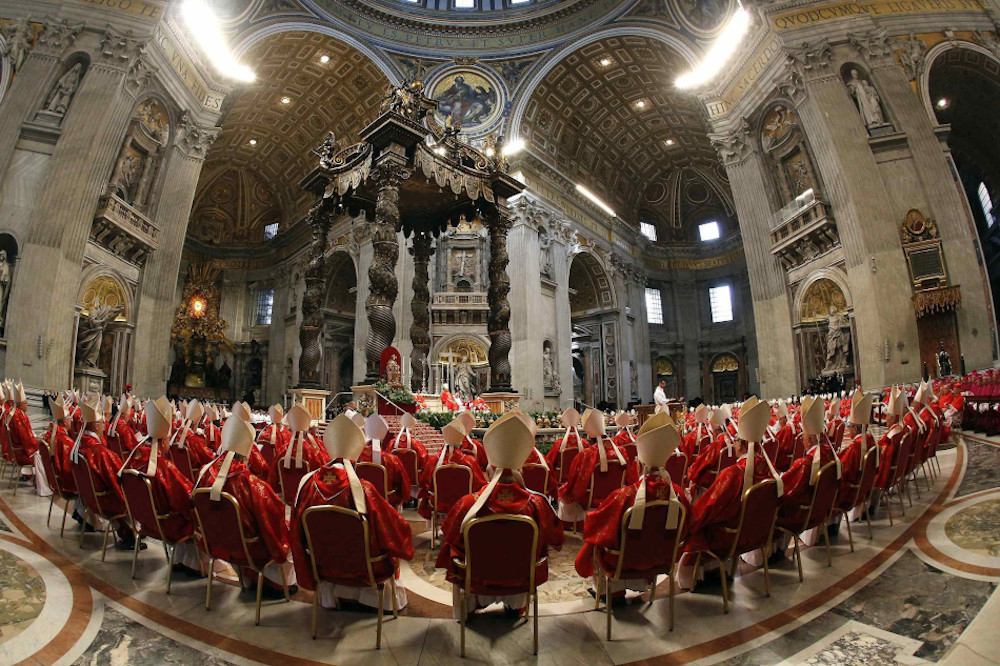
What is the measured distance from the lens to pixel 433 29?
20.3 meters

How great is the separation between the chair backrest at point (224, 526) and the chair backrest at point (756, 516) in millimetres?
2739

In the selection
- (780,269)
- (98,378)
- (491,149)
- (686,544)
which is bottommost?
(686,544)

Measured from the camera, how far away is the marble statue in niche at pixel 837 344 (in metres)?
13.2

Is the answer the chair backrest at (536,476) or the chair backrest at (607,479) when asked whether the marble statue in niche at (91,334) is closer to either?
the chair backrest at (536,476)

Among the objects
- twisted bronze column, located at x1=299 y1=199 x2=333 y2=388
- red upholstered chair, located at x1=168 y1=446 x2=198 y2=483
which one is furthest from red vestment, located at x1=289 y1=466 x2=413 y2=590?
twisted bronze column, located at x1=299 y1=199 x2=333 y2=388

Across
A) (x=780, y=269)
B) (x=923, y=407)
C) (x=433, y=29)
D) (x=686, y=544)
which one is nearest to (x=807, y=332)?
(x=780, y=269)

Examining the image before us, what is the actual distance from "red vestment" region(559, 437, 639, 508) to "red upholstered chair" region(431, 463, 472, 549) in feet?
3.34

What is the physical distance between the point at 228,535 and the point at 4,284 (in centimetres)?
1212

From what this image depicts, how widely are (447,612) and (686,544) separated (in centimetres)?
152

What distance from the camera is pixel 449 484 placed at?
435 cm

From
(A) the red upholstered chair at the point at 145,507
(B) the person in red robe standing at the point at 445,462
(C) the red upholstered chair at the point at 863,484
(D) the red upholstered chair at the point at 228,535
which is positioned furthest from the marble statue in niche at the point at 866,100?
(A) the red upholstered chair at the point at 145,507

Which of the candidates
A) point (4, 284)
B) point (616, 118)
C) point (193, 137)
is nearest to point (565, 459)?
point (4, 284)

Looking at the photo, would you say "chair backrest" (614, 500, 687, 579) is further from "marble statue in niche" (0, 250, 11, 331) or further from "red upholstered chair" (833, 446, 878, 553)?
"marble statue in niche" (0, 250, 11, 331)

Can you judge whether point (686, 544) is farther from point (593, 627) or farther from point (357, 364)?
point (357, 364)
